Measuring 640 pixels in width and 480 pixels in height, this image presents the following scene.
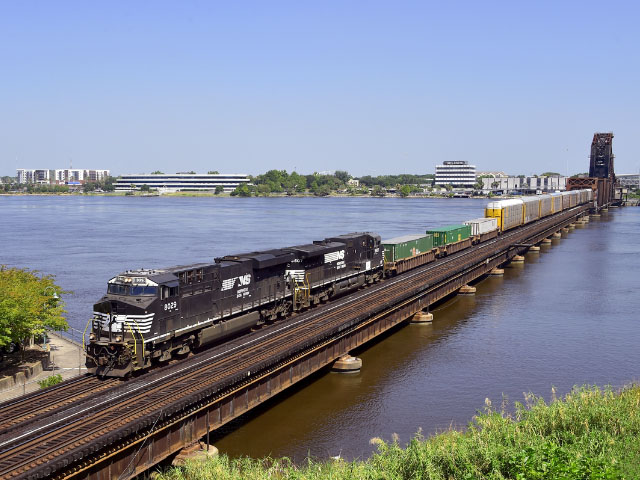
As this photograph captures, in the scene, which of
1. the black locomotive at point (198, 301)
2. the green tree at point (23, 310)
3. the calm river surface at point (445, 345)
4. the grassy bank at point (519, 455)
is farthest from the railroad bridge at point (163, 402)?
A: the green tree at point (23, 310)

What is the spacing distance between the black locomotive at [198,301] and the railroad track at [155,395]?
0.99m

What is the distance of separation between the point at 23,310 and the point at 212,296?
354 inches

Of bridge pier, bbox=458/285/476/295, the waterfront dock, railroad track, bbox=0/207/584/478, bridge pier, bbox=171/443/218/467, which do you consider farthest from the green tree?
bridge pier, bbox=458/285/476/295

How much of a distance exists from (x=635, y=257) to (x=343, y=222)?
68304 mm

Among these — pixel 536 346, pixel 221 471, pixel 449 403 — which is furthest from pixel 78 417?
pixel 536 346

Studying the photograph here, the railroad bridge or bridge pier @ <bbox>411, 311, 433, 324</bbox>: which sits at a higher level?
the railroad bridge

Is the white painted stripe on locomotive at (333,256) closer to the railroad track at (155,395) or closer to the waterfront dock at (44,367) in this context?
the railroad track at (155,395)

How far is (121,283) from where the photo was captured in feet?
92.3

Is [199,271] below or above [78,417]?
above

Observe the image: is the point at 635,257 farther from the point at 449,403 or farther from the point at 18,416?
the point at 18,416

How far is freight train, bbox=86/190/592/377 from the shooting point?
2714cm

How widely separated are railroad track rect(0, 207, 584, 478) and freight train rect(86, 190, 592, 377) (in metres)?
1.04

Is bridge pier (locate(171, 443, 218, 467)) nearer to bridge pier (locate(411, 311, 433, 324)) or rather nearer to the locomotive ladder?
the locomotive ladder

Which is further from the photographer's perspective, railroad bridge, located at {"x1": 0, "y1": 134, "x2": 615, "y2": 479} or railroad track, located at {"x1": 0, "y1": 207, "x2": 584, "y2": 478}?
railroad bridge, located at {"x1": 0, "y1": 134, "x2": 615, "y2": 479}
